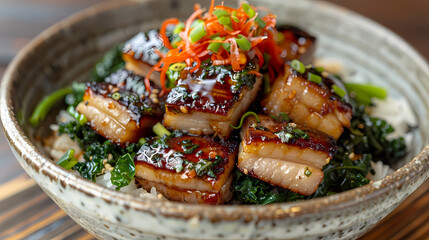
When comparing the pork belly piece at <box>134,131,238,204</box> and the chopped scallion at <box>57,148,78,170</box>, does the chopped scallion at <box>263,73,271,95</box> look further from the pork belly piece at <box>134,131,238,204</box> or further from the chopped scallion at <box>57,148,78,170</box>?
the chopped scallion at <box>57,148,78,170</box>

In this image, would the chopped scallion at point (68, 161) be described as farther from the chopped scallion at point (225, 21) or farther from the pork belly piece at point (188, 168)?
the chopped scallion at point (225, 21)

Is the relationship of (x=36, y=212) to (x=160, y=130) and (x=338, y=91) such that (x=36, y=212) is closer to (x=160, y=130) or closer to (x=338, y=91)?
(x=160, y=130)

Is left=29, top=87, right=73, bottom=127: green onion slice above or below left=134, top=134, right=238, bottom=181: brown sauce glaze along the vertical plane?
below

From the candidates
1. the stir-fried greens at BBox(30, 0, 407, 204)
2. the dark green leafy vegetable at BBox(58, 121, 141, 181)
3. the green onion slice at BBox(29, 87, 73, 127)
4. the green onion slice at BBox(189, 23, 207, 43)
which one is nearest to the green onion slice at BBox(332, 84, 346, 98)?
the stir-fried greens at BBox(30, 0, 407, 204)

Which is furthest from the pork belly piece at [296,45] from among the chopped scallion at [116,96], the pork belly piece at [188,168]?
the chopped scallion at [116,96]

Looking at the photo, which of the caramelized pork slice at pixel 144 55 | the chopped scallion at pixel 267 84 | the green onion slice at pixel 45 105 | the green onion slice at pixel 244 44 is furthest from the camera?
the green onion slice at pixel 45 105
